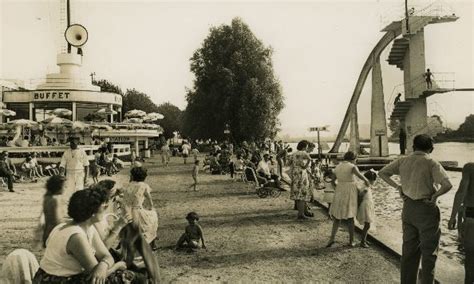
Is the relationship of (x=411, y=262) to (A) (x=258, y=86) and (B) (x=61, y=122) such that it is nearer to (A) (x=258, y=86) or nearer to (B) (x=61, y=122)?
(B) (x=61, y=122)

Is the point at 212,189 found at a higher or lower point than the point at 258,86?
lower

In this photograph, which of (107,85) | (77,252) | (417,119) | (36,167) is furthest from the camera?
(107,85)

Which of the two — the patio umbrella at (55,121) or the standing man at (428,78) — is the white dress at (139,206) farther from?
the standing man at (428,78)

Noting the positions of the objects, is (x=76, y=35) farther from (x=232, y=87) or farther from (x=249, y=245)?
(x=249, y=245)

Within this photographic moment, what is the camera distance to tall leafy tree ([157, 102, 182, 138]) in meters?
91.8

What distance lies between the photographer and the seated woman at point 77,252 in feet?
11.5

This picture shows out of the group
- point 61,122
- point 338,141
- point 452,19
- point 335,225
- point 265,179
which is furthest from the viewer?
point 338,141

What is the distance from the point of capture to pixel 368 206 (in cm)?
809

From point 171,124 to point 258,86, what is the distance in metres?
57.1

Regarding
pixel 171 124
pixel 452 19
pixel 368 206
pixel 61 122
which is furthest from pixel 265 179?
pixel 171 124

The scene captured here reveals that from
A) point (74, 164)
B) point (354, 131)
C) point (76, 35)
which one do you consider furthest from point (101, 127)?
point (74, 164)

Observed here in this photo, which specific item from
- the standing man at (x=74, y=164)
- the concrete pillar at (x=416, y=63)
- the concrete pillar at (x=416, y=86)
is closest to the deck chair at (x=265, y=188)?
the standing man at (x=74, y=164)

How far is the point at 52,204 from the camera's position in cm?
580

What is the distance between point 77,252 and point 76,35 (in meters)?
44.6
